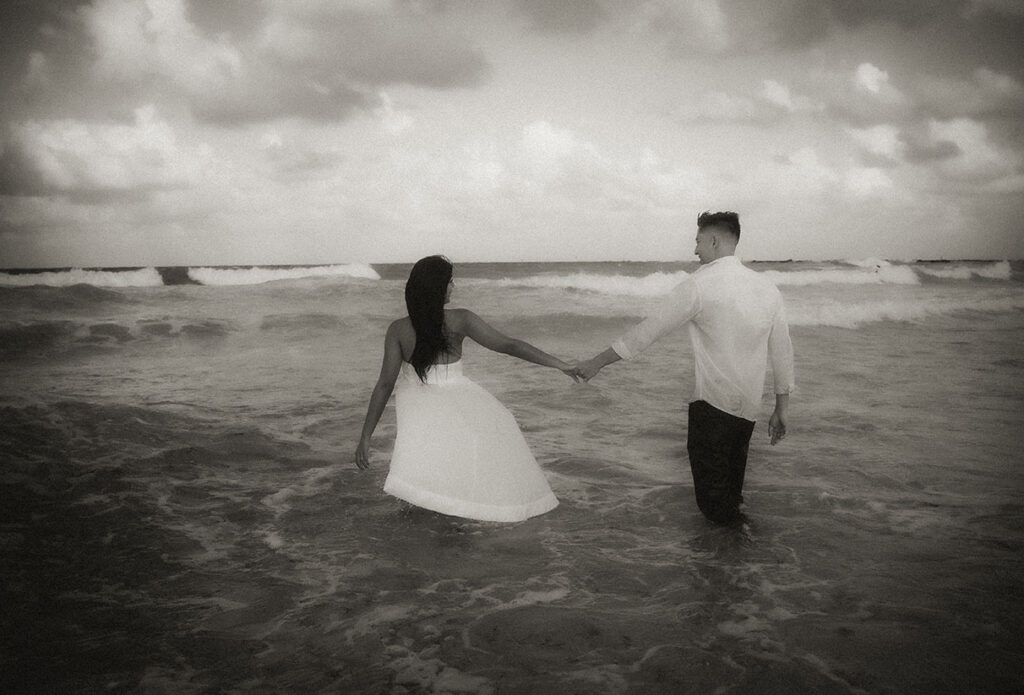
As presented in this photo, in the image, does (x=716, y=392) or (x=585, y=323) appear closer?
(x=716, y=392)

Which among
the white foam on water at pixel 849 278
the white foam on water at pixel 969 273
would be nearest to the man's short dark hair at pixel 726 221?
the white foam on water at pixel 849 278

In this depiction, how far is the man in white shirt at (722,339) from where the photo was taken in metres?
4.67

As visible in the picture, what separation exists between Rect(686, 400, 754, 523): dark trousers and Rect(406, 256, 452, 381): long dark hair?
2071 mm

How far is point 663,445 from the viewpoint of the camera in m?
8.06

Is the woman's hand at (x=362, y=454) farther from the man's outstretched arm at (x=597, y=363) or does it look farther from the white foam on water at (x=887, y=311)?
the white foam on water at (x=887, y=311)

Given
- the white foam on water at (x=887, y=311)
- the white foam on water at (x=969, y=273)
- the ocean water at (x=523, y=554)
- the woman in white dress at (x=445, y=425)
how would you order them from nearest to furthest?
1. the ocean water at (x=523, y=554)
2. the woman in white dress at (x=445, y=425)
3. the white foam on water at (x=887, y=311)
4. the white foam on water at (x=969, y=273)

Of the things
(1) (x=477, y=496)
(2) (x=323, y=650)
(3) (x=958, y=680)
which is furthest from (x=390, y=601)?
(3) (x=958, y=680)

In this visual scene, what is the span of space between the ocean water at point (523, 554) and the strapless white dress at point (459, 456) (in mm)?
343

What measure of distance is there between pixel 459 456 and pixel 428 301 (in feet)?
4.11

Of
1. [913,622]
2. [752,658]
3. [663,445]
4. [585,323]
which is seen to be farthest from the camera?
[585,323]

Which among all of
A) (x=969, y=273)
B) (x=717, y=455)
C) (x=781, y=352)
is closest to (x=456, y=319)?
(x=717, y=455)

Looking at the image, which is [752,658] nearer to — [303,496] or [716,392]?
[716,392]

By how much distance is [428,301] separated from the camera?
16.1 ft

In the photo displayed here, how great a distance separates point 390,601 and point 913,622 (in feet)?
10.6
